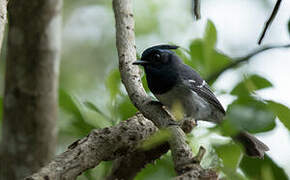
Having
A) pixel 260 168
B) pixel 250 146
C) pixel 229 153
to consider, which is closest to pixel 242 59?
pixel 229 153

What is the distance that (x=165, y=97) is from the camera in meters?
3.13

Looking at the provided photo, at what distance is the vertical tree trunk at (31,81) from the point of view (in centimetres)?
326

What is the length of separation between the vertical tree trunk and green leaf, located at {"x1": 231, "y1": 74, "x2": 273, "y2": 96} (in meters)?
2.38

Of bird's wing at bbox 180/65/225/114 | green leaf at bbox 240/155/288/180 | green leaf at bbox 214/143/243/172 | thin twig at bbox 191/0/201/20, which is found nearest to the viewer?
green leaf at bbox 214/143/243/172

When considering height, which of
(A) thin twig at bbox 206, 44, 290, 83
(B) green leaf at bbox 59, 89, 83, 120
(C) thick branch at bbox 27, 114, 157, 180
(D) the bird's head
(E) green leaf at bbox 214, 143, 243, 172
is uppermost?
(A) thin twig at bbox 206, 44, 290, 83

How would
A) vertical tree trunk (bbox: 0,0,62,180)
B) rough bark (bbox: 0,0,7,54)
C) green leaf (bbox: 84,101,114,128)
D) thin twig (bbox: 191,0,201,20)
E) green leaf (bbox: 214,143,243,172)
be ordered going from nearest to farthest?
green leaf (bbox: 214,143,243,172)
rough bark (bbox: 0,0,7,54)
thin twig (bbox: 191,0,201,20)
green leaf (bbox: 84,101,114,128)
vertical tree trunk (bbox: 0,0,62,180)

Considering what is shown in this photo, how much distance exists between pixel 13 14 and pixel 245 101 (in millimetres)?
2933

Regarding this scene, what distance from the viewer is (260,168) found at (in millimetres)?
1354

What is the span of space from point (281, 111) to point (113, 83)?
1464mm

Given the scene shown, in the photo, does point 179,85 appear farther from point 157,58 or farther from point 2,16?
point 2,16

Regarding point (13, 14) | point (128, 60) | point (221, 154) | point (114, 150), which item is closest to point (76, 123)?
point (114, 150)

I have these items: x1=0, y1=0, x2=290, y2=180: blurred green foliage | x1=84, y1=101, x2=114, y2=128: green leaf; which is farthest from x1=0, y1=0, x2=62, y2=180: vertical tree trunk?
x1=84, y1=101, x2=114, y2=128: green leaf

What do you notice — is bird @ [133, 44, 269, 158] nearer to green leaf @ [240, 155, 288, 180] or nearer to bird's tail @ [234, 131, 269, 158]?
bird's tail @ [234, 131, 269, 158]

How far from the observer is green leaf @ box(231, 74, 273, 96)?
0.93 meters
